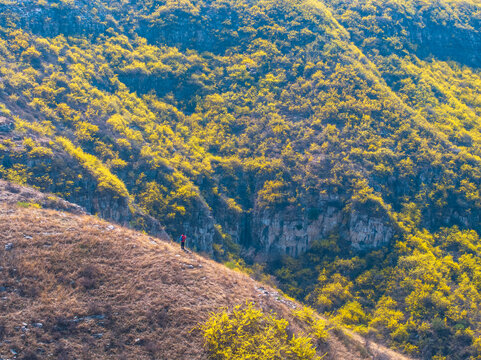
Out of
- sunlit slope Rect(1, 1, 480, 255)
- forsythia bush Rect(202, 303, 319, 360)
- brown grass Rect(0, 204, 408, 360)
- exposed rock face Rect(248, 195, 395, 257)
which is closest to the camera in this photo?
brown grass Rect(0, 204, 408, 360)

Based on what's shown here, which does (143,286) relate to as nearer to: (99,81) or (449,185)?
(99,81)

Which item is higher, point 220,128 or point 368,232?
point 220,128

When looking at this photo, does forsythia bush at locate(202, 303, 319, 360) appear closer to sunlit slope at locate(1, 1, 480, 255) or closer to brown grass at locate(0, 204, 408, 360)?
brown grass at locate(0, 204, 408, 360)

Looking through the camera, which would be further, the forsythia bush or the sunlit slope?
the sunlit slope

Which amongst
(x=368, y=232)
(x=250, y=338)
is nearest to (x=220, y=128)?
(x=368, y=232)

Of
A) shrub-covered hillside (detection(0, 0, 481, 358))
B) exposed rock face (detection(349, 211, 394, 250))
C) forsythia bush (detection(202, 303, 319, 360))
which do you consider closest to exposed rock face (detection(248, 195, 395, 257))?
exposed rock face (detection(349, 211, 394, 250))

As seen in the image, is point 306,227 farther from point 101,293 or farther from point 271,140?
point 101,293

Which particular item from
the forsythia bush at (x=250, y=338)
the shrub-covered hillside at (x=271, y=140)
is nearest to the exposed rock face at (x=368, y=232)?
the shrub-covered hillside at (x=271, y=140)

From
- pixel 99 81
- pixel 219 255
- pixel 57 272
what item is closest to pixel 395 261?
pixel 219 255

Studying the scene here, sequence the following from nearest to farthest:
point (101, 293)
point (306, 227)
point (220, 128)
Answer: point (101, 293) < point (306, 227) < point (220, 128)
